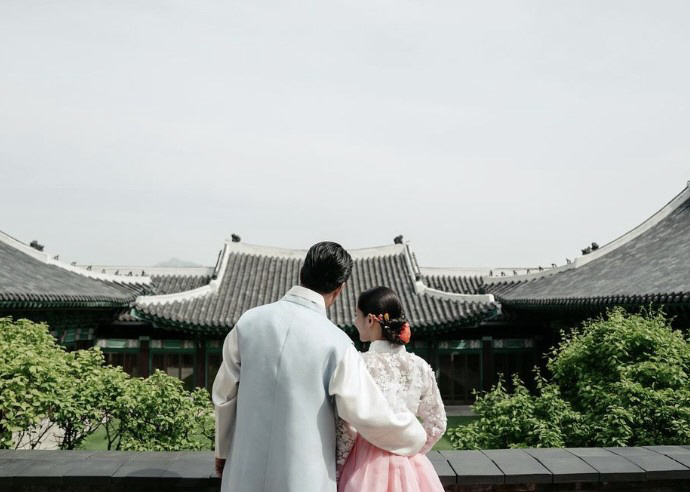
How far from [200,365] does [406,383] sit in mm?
12429

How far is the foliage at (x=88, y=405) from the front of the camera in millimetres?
5402

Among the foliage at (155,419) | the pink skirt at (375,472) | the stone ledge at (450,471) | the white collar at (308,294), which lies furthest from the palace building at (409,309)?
the white collar at (308,294)

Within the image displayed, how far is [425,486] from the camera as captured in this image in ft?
8.97

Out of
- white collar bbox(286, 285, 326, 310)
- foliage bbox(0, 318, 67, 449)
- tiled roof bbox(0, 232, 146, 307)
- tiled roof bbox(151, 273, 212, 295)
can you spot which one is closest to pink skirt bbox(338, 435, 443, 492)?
white collar bbox(286, 285, 326, 310)

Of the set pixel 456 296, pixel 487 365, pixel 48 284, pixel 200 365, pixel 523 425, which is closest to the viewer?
pixel 523 425

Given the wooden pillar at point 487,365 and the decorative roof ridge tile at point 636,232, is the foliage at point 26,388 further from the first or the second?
the decorative roof ridge tile at point 636,232

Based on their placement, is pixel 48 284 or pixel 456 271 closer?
pixel 48 284

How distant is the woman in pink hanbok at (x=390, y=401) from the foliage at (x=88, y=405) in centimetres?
347

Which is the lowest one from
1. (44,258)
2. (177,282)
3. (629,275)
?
(629,275)

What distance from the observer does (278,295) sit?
659 inches

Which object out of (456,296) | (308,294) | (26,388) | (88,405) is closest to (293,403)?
(308,294)

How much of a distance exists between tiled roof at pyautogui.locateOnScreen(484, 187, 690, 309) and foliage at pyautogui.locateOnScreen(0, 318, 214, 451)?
648 cm

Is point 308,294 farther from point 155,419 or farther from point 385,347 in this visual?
point 155,419

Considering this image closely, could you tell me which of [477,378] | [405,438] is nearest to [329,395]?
[405,438]
